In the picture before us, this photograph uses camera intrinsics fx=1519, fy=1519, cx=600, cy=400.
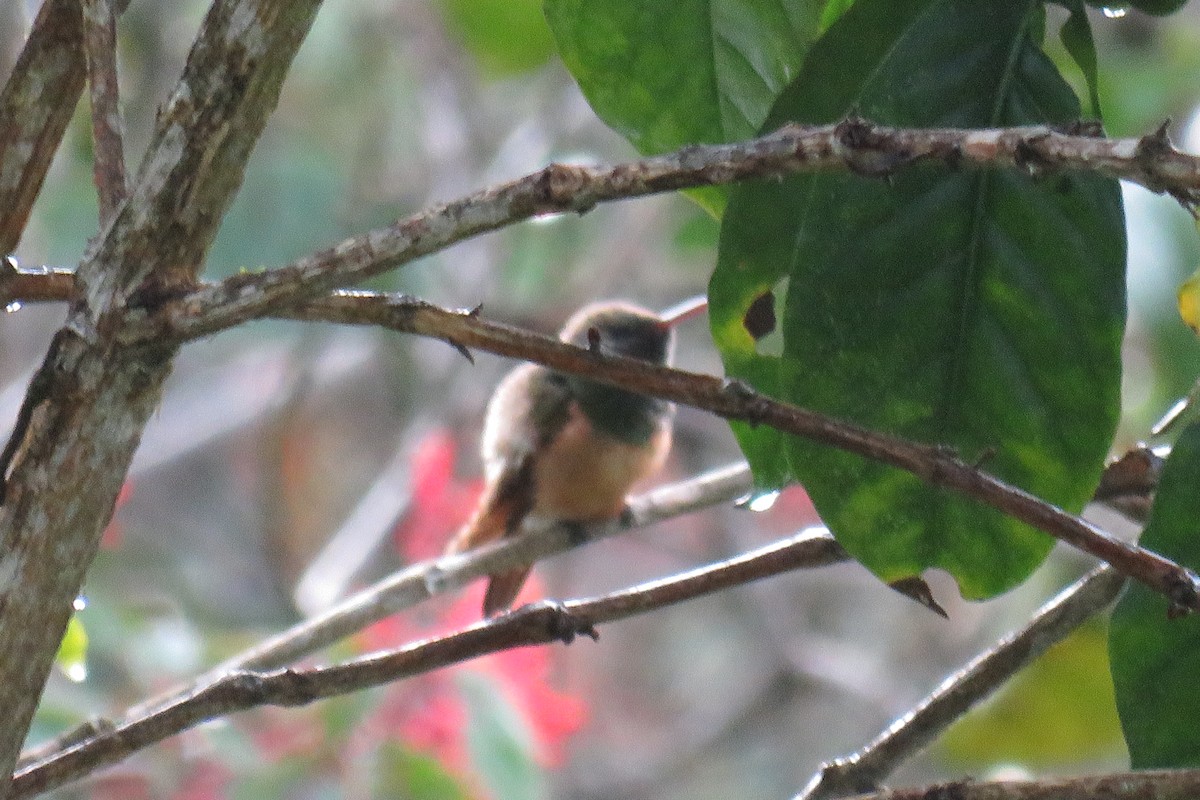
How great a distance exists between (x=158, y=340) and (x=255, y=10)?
20cm

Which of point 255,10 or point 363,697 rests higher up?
point 363,697

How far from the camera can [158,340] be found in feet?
2.93

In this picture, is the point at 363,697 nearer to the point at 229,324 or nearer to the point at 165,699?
the point at 165,699

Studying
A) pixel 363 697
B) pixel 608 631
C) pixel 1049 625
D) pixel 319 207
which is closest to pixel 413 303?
pixel 1049 625

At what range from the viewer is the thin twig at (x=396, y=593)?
140cm

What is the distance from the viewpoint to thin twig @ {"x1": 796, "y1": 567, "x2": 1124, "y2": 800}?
1174mm

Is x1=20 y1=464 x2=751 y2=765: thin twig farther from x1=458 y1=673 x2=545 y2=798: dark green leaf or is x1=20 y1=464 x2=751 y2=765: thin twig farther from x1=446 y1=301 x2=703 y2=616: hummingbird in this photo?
x1=446 y1=301 x2=703 y2=616: hummingbird

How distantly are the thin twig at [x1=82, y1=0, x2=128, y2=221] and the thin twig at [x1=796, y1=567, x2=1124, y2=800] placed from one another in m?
0.67

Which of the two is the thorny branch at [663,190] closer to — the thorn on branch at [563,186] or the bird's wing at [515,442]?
the thorn on branch at [563,186]

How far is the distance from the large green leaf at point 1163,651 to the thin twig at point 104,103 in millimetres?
709

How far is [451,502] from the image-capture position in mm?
3619

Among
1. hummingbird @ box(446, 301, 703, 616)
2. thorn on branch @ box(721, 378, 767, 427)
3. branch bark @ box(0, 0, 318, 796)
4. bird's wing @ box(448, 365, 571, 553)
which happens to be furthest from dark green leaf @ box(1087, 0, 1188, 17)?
bird's wing @ box(448, 365, 571, 553)

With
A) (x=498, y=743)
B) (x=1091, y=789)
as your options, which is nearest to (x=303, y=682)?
(x=1091, y=789)

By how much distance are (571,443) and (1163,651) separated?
2.52m
